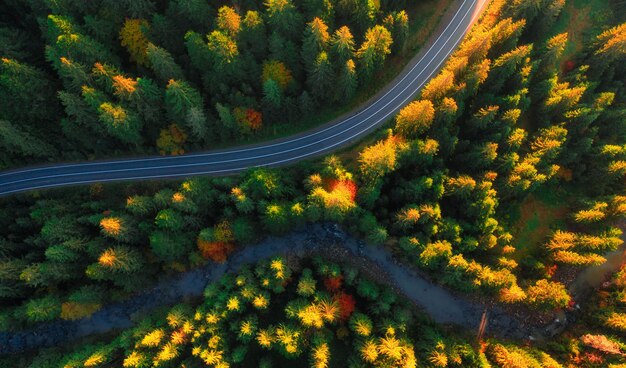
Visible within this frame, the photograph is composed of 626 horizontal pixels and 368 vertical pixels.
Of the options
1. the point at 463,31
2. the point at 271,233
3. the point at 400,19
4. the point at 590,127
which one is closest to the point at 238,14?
the point at 400,19

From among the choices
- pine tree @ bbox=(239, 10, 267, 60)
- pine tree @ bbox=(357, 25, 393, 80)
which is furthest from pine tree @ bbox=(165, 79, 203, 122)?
pine tree @ bbox=(357, 25, 393, 80)

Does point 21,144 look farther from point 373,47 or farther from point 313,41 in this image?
Answer: point 373,47

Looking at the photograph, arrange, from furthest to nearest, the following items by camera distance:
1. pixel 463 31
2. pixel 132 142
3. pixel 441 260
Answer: pixel 463 31 < pixel 132 142 < pixel 441 260

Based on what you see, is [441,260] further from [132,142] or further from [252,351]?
[132,142]

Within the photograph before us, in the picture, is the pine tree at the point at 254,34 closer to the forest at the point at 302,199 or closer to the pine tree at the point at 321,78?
the forest at the point at 302,199

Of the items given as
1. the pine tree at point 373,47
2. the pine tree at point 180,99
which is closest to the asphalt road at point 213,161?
the pine tree at point 373,47

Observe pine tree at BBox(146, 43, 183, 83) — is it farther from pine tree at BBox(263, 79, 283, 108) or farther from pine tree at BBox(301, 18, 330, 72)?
pine tree at BBox(301, 18, 330, 72)
